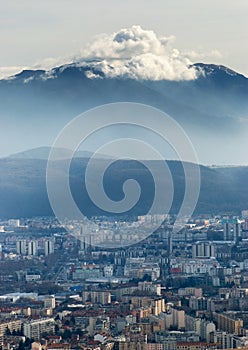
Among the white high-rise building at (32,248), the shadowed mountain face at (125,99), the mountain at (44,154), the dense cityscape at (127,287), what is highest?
Answer: the shadowed mountain face at (125,99)

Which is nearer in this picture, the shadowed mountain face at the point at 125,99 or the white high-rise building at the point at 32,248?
the white high-rise building at the point at 32,248

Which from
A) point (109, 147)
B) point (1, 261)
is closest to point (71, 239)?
point (1, 261)

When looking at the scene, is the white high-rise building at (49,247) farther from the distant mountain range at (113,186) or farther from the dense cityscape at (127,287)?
the distant mountain range at (113,186)

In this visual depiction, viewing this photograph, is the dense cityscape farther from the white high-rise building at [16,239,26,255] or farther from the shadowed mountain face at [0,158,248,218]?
the shadowed mountain face at [0,158,248,218]

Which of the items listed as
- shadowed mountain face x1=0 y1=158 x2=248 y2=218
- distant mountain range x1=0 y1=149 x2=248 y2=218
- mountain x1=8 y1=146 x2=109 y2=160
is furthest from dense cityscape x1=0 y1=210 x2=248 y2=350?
mountain x1=8 y1=146 x2=109 y2=160

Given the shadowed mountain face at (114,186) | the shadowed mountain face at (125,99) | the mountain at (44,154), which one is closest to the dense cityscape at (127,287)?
the shadowed mountain face at (114,186)

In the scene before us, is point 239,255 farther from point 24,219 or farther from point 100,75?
point 100,75

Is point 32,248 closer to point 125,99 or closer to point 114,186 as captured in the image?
point 114,186
